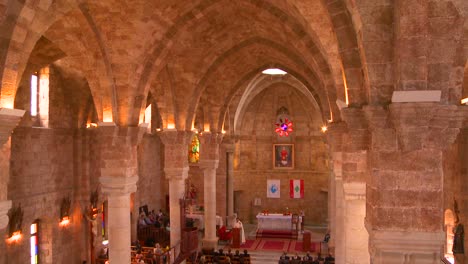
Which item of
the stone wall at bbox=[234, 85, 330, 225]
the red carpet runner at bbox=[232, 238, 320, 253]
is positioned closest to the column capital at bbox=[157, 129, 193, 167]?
the red carpet runner at bbox=[232, 238, 320, 253]

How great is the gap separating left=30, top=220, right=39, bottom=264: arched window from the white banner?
14315mm

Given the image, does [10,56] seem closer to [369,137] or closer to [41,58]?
[369,137]

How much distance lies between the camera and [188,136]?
596 inches

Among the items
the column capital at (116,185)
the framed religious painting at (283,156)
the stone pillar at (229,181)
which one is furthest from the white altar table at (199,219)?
the column capital at (116,185)

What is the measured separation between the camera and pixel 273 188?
85.5 feet

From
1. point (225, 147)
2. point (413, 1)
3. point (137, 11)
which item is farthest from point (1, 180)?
point (225, 147)

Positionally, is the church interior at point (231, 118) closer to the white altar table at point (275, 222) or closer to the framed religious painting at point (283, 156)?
the framed religious painting at point (283, 156)

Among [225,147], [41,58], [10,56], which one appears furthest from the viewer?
[225,147]

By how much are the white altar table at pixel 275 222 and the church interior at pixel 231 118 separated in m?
2.13

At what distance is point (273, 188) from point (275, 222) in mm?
4273

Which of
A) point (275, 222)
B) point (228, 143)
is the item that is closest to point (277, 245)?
point (275, 222)

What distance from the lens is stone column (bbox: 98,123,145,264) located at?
10367 millimetres

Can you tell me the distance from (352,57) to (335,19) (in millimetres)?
655

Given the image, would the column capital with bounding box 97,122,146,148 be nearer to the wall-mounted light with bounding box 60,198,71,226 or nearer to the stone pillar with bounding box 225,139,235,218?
the wall-mounted light with bounding box 60,198,71,226
